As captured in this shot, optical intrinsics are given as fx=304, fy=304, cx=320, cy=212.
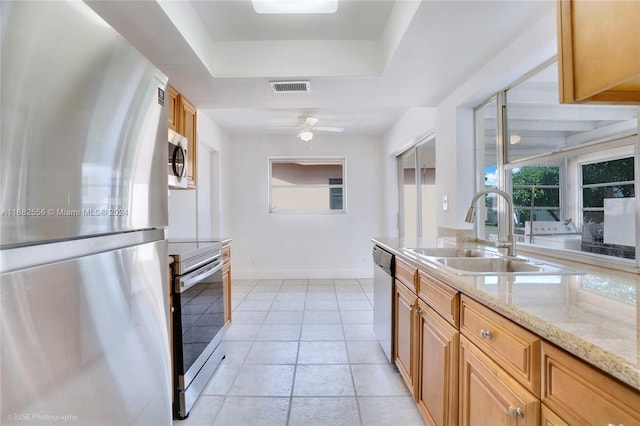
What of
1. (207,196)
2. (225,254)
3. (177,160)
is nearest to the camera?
(177,160)

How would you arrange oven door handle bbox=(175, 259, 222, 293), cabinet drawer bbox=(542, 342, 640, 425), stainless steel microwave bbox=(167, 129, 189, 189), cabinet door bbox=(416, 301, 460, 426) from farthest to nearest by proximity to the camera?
stainless steel microwave bbox=(167, 129, 189, 189), oven door handle bbox=(175, 259, 222, 293), cabinet door bbox=(416, 301, 460, 426), cabinet drawer bbox=(542, 342, 640, 425)

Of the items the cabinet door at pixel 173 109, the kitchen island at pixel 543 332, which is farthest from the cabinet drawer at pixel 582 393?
the cabinet door at pixel 173 109

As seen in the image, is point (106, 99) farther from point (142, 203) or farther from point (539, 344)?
point (539, 344)

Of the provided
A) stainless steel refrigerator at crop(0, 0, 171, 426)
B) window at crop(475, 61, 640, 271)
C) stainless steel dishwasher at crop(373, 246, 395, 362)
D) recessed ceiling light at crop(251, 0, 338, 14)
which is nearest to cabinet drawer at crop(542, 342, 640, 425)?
window at crop(475, 61, 640, 271)

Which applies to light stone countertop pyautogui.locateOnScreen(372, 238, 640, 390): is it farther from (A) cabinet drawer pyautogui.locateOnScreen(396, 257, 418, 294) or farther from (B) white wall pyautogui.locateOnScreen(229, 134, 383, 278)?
(B) white wall pyautogui.locateOnScreen(229, 134, 383, 278)

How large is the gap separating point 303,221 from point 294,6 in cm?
380

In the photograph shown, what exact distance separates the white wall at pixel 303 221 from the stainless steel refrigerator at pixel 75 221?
4287mm

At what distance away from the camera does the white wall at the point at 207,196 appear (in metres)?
3.47

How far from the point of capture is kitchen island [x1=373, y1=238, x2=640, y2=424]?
653mm

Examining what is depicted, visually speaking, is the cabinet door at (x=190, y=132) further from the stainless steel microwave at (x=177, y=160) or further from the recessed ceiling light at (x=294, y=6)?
the recessed ceiling light at (x=294, y=6)

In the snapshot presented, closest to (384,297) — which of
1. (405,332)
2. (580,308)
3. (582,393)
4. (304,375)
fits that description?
(405,332)

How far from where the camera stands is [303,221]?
5383 mm

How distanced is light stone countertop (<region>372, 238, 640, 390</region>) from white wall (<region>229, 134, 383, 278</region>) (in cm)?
399

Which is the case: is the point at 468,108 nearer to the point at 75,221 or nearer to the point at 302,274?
the point at 75,221
